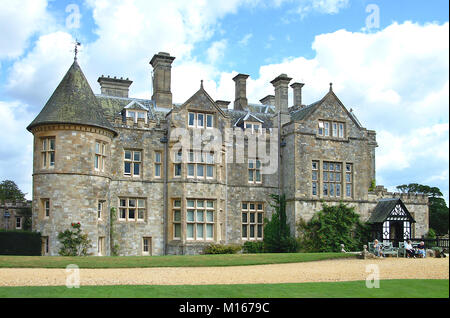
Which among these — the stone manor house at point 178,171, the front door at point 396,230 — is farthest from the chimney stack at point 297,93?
the front door at point 396,230

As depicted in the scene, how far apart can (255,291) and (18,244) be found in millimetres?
14770

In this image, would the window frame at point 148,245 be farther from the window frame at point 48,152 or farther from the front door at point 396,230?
the front door at point 396,230

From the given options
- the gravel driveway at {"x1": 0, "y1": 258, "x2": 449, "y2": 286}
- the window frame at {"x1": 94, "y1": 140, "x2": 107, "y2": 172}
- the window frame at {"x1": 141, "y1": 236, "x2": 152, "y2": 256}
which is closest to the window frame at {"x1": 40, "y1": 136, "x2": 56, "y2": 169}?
the window frame at {"x1": 94, "y1": 140, "x2": 107, "y2": 172}

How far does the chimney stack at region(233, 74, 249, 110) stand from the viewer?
34.5 m

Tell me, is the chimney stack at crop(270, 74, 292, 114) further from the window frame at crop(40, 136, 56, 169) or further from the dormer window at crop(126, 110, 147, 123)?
the window frame at crop(40, 136, 56, 169)

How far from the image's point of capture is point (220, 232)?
1136 inches

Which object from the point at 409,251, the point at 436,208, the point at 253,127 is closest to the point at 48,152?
the point at 253,127

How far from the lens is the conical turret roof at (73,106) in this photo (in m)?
24.7

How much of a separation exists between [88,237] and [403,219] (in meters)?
18.6

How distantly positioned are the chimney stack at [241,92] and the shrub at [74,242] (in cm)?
1459

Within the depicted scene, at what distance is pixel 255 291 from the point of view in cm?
1277
